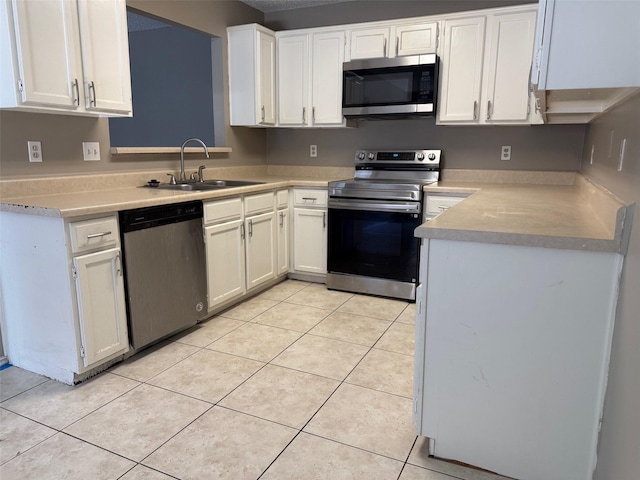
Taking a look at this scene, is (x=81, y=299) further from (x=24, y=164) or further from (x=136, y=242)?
(x=24, y=164)

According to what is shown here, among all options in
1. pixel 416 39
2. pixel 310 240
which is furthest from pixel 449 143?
pixel 310 240

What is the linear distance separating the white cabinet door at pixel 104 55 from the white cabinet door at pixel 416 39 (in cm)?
202

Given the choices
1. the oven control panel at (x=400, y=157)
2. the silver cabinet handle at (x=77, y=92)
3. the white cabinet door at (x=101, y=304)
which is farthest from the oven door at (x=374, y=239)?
the silver cabinet handle at (x=77, y=92)

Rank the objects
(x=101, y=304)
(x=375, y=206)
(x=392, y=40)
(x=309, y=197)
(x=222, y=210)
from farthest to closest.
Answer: (x=309, y=197)
(x=392, y=40)
(x=375, y=206)
(x=222, y=210)
(x=101, y=304)

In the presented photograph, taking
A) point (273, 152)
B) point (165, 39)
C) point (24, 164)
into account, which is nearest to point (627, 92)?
point (24, 164)

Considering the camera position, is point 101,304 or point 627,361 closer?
point 627,361

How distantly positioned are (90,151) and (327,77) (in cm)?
202

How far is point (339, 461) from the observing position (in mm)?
1646

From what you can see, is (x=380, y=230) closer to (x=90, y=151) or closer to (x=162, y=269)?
(x=162, y=269)

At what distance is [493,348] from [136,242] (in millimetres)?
1783

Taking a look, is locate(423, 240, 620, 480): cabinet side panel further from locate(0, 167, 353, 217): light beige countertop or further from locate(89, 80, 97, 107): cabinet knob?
locate(89, 80, 97, 107): cabinet knob

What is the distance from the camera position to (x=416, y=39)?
344 cm

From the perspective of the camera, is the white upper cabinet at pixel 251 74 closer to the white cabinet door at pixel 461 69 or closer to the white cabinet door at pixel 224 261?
the white cabinet door at pixel 224 261

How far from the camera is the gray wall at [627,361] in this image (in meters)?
1.04
